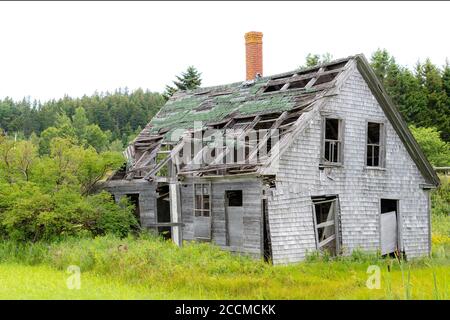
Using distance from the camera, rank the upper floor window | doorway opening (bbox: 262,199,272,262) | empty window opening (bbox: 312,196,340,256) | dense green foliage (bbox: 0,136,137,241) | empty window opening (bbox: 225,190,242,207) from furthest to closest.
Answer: the upper floor window → empty window opening (bbox: 225,190,242,207) → dense green foliage (bbox: 0,136,137,241) → empty window opening (bbox: 312,196,340,256) → doorway opening (bbox: 262,199,272,262)

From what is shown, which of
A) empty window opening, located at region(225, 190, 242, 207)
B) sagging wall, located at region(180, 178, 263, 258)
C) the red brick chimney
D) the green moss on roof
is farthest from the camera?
the red brick chimney

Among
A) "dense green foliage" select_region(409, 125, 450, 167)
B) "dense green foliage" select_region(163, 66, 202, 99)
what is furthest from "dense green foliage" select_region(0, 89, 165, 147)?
"dense green foliage" select_region(409, 125, 450, 167)

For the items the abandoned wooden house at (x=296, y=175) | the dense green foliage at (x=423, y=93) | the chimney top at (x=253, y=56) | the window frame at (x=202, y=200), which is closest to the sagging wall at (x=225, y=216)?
the abandoned wooden house at (x=296, y=175)

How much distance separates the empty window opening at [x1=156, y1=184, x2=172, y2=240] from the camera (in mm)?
23719

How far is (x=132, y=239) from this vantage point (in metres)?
21.6

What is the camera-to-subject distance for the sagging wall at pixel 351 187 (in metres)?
19.4

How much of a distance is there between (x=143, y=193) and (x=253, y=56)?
26.5ft

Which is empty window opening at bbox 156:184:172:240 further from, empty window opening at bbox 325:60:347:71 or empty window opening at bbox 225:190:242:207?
empty window opening at bbox 325:60:347:71

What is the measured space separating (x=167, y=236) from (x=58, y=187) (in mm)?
4539

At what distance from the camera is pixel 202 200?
2131 cm

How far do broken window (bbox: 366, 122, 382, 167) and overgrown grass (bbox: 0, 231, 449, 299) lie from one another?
3715 mm

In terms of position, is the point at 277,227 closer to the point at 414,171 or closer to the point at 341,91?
the point at 341,91

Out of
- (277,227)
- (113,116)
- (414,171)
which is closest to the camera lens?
(277,227)
